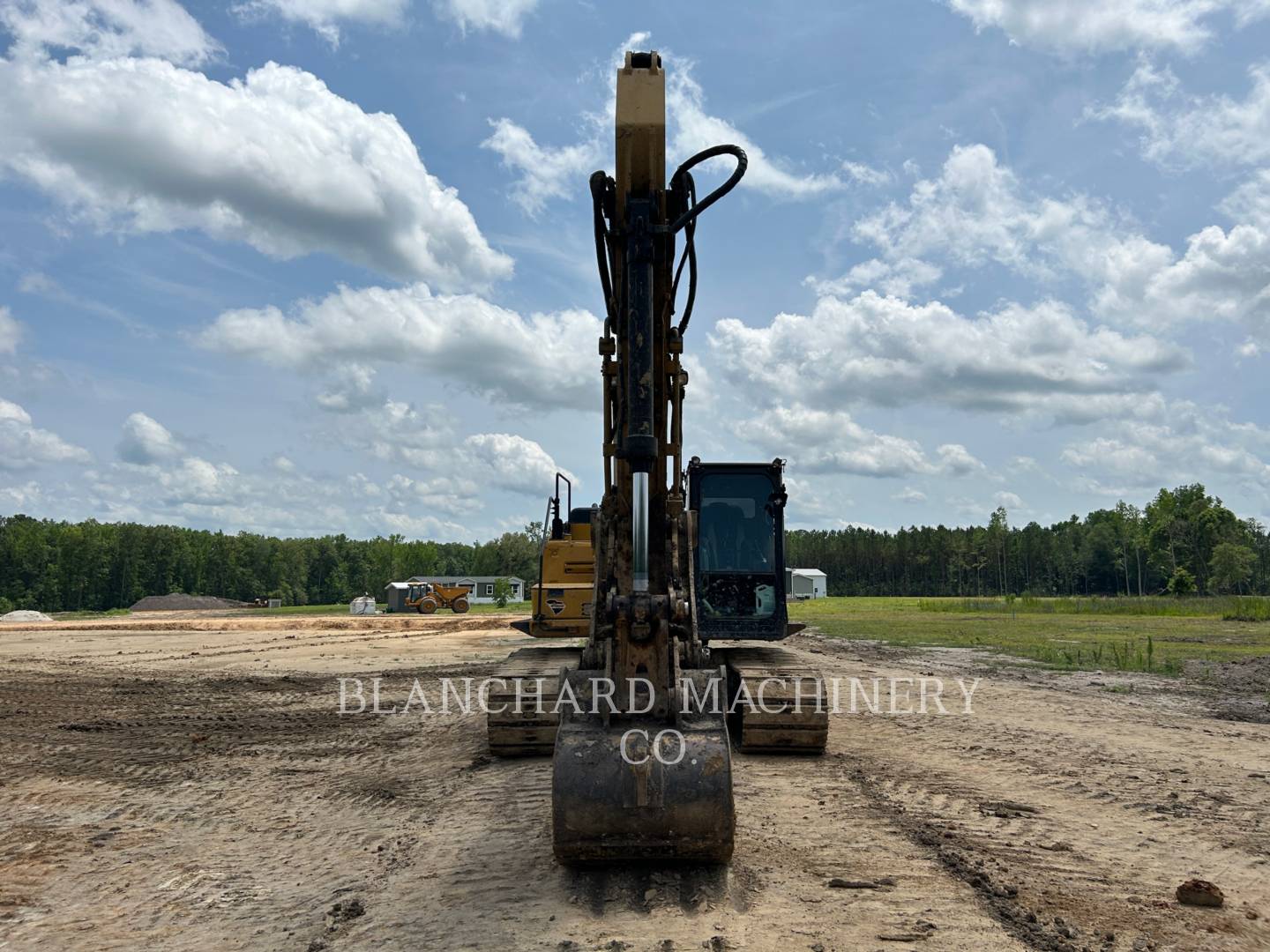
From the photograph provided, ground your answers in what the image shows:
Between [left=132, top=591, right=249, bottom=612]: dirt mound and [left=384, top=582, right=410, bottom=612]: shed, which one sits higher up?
[left=384, top=582, right=410, bottom=612]: shed

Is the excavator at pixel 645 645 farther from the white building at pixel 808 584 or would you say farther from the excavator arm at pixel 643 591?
the white building at pixel 808 584

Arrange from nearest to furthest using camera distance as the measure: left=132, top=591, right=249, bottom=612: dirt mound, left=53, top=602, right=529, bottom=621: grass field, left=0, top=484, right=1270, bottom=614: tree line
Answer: left=53, top=602, right=529, bottom=621: grass field
left=132, top=591, right=249, bottom=612: dirt mound
left=0, top=484, right=1270, bottom=614: tree line

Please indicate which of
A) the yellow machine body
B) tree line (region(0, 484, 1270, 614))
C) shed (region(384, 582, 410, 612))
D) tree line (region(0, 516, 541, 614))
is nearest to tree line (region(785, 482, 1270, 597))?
tree line (region(0, 484, 1270, 614))

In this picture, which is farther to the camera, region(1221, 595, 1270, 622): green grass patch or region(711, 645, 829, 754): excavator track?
region(1221, 595, 1270, 622): green grass patch

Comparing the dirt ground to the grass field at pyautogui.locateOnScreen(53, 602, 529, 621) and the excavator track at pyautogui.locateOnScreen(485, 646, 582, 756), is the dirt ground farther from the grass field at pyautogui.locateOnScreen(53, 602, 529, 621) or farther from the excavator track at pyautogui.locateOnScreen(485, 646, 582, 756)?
the grass field at pyautogui.locateOnScreen(53, 602, 529, 621)

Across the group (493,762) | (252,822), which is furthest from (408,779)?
(252,822)

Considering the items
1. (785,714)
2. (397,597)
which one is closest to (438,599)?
(397,597)

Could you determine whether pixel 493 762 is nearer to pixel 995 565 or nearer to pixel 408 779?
pixel 408 779

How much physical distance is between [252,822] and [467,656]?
1716cm

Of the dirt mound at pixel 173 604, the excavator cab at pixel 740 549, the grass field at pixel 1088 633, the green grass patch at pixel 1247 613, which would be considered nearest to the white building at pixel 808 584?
the grass field at pixel 1088 633

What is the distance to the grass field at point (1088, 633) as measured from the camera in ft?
68.5

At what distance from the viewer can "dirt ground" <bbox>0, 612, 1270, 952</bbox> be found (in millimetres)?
5066

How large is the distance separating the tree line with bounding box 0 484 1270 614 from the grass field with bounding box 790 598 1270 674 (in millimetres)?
46413

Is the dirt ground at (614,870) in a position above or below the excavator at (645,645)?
below
